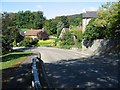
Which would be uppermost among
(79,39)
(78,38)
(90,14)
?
(90,14)

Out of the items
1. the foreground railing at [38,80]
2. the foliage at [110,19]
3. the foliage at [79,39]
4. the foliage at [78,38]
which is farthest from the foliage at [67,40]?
the foreground railing at [38,80]

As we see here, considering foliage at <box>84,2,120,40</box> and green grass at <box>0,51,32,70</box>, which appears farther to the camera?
foliage at <box>84,2,120,40</box>

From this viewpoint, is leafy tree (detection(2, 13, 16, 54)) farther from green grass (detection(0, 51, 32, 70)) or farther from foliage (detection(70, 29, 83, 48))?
foliage (detection(70, 29, 83, 48))

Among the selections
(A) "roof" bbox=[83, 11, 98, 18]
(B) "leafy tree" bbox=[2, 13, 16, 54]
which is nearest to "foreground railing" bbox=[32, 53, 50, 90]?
(B) "leafy tree" bbox=[2, 13, 16, 54]

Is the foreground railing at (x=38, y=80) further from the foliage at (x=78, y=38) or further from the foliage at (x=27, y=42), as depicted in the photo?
the foliage at (x=27, y=42)

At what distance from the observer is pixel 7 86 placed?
13.2 m

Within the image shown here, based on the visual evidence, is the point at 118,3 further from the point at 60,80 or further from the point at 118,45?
the point at 60,80

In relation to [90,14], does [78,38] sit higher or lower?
lower

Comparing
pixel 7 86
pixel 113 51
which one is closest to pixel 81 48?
pixel 113 51

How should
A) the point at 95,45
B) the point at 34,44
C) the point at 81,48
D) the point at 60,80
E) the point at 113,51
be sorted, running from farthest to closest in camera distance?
1. the point at 34,44
2. the point at 81,48
3. the point at 95,45
4. the point at 113,51
5. the point at 60,80

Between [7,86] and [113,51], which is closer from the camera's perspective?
[7,86]

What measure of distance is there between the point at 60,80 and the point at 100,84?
9.93ft

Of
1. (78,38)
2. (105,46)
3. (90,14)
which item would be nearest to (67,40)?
(78,38)

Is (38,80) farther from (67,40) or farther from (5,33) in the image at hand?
(67,40)
